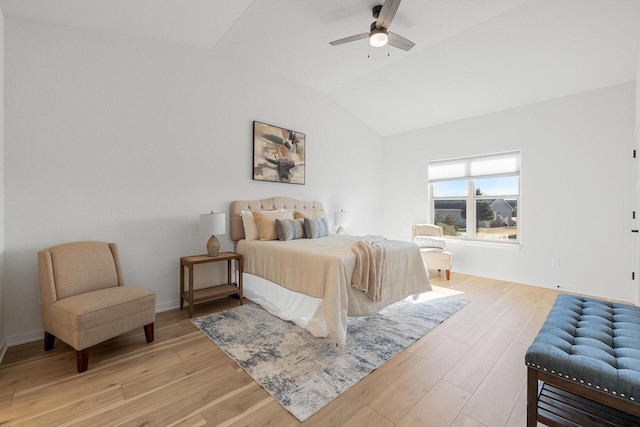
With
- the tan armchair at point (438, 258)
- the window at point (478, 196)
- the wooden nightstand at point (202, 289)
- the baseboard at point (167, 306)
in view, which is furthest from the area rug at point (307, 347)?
the window at point (478, 196)

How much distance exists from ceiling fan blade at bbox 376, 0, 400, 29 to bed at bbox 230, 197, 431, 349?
2.12 meters

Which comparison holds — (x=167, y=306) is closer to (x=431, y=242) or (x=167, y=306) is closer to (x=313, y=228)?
(x=313, y=228)

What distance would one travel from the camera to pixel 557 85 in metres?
3.72

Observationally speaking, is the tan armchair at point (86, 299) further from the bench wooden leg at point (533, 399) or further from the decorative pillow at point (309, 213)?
the bench wooden leg at point (533, 399)

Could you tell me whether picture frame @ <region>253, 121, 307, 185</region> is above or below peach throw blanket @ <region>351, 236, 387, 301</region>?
above

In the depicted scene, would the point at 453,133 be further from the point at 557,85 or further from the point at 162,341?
the point at 162,341

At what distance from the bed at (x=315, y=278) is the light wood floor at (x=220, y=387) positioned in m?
0.54

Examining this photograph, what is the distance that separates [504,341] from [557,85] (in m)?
3.50

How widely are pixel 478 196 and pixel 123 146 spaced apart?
5324mm

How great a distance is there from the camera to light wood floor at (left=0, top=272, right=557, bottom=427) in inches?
61.9

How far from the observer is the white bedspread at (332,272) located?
233cm

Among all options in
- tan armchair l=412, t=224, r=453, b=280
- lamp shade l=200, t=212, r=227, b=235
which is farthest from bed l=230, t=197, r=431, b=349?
tan armchair l=412, t=224, r=453, b=280

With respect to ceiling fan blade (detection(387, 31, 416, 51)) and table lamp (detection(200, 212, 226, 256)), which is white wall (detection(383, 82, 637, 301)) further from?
table lamp (detection(200, 212, 226, 256))

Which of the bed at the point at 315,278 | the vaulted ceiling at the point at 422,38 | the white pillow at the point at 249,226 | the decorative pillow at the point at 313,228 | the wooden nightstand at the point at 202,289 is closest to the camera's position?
the bed at the point at 315,278
